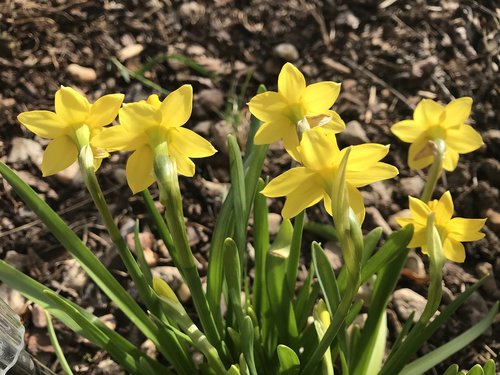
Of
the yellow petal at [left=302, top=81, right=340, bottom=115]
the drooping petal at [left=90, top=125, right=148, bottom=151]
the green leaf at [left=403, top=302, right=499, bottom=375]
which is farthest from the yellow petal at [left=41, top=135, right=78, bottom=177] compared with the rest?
the green leaf at [left=403, top=302, right=499, bottom=375]

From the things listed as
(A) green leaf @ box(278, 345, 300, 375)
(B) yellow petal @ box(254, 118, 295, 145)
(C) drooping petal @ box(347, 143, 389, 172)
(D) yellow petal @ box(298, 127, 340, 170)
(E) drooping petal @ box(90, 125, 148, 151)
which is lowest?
(A) green leaf @ box(278, 345, 300, 375)

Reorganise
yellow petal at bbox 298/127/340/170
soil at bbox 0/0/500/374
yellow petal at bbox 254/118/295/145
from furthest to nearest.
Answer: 1. soil at bbox 0/0/500/374
2. yellow petal at bbox 254/118/295/145
3. yellow petal at bbox 298/127/340/170

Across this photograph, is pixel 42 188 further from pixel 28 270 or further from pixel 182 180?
pixel 182 180

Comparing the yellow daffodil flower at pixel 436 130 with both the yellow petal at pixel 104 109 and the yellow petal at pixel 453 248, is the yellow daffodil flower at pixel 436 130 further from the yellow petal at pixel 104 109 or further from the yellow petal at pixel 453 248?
the yellow petal at pixel 104 109

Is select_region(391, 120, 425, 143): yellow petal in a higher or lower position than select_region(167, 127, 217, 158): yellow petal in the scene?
lower

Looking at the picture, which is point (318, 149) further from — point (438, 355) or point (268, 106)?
point (438, 355)

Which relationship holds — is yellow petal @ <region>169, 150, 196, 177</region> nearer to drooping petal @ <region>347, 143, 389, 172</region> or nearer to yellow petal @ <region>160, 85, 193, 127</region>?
yellow petal @ <region>160, 85, 193, 127</region>

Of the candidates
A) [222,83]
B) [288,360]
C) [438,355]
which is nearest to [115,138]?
[288,360]

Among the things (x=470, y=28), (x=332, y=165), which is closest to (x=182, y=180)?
(x=332, y=165)
